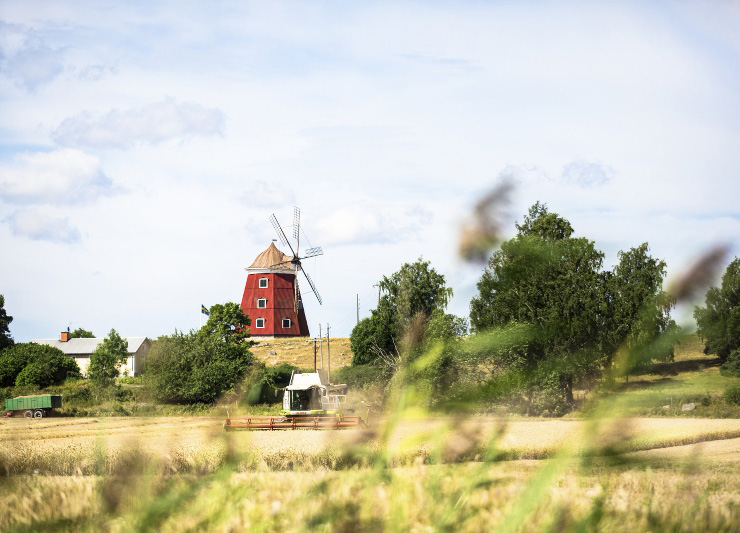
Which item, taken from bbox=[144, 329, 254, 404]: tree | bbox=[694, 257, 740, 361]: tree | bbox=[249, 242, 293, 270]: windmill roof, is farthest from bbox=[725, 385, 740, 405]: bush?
bbox=[249, 242, 293, 270]: windmill roof

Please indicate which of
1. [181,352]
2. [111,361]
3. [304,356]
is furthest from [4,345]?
[181,352]

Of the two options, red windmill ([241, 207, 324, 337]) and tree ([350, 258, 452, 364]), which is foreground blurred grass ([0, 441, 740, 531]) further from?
red windmill ([241, 207, 324, 337])

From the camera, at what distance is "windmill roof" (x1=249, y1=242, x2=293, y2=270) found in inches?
3666

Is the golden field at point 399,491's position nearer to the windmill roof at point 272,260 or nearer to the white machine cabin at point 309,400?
the white machine cabin at point 309,400

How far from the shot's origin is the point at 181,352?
5528 cm

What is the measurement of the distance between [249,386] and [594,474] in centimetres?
103

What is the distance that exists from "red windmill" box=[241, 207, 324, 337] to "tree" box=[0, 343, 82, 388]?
23.0 m

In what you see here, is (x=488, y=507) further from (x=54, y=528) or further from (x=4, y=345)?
(x=4, y=345)

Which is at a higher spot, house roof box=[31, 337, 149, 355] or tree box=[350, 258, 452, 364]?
house roof box=[31, 337, 149, 355]

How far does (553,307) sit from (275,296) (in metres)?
90.4

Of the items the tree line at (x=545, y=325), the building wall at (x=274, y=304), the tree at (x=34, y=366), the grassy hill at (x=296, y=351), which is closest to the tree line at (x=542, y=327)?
the tree line at (x=545, y=325)

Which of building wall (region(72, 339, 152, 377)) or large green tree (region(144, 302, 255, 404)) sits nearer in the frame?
large green tree (region(144, 302, 255, 404))

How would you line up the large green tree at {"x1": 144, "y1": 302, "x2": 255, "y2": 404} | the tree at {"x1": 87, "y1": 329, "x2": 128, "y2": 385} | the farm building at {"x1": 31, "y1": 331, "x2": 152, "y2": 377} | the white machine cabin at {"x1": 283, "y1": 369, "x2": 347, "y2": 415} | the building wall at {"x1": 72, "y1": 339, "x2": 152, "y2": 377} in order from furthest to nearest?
the farm building at {"x1": 31, "y1": 331, "x2": 152, "y2": 377}
the building wall at {"x1": 72, "y1": 339, "x2": 152, "y2": 377}
the tree at {"x1": 87, "y1": 329, "x2": 128, "y2": 385}
the large green tree at {"x1": 144, "y1": 302, "x2": 255, "y2": 404}
the white machine cabin at {"x1": 283, "y1": 369, "x2": 347, "y2": 415}

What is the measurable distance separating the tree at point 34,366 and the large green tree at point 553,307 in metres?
75.8
